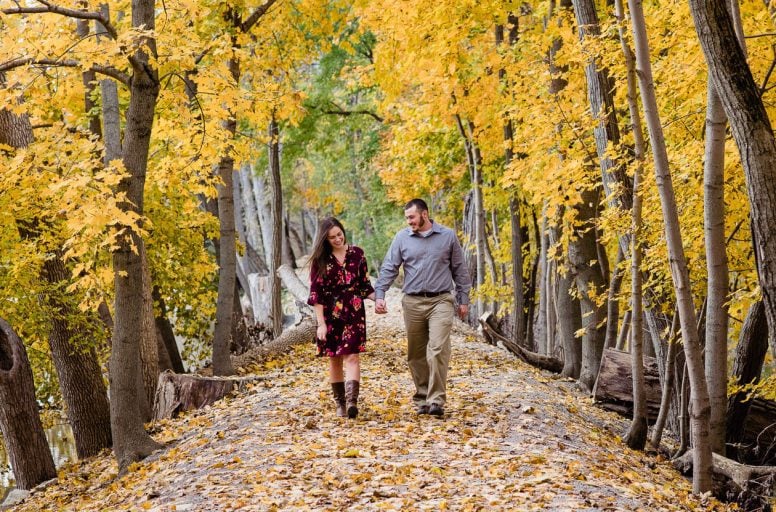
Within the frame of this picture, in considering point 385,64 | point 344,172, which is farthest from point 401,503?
point 344,172

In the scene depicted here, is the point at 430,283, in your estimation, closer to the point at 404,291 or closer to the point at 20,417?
the point at 404,291

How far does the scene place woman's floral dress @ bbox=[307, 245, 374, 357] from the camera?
26.5 feet

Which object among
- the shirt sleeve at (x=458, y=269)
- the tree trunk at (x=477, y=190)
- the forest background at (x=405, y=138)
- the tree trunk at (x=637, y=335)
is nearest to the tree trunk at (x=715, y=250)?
the forest background at (x=405, y=138)

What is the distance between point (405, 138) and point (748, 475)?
40.0 feet

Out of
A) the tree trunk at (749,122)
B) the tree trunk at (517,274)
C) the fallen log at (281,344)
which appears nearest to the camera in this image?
the tree trunk at (749,122)

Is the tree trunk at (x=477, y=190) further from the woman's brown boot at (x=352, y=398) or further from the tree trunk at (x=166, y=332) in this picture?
the woman's brown boot at (x=352, y=398)

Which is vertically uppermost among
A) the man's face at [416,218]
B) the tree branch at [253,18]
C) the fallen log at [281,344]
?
the tree branch at [253,18]

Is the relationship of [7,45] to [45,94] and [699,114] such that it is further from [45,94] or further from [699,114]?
[699,114]

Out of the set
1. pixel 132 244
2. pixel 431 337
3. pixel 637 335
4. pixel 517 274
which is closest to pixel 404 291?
pixel 431 337

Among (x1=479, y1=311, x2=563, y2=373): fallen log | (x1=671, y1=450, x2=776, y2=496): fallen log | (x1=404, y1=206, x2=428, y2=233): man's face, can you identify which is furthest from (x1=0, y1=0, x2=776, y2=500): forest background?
(x1=404, y1=206, x2=428, y2=233): man's face

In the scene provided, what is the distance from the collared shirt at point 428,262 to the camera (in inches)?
318

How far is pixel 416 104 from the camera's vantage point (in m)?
18.4

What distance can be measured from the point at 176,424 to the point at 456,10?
695 cm

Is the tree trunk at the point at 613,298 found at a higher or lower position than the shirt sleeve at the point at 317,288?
lower
